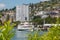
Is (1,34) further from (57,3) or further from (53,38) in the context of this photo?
(57,3)

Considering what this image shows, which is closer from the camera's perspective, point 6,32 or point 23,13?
point 6,32

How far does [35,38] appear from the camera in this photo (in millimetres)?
1488

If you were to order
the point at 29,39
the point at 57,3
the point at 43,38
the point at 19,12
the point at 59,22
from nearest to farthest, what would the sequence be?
the point at 29,39 < the point at 43,38 < the point at 59,22 < the point at 19,12 < the point at 57,3

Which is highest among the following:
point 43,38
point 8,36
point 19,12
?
point 8,36

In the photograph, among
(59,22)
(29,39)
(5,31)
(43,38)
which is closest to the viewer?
(5,31)

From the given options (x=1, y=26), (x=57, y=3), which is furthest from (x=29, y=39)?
(x=57, y=3)

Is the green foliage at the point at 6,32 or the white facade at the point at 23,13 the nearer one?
the green foliage at the point at 6,32

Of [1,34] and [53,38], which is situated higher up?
[1,34]

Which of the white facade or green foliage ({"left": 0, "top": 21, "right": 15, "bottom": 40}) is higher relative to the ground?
green foliage ({"left": 0, "top": 21, "right": 15, "bottom": 40})

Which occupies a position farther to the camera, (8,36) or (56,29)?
(56,29)

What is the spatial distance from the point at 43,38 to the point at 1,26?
0.78 m

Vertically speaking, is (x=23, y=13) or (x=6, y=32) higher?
(x=6, y=32)

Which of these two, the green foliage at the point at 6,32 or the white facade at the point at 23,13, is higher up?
the green foliage at the point at 6,32

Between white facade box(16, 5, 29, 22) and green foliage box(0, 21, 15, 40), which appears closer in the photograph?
green foliage box(0, 21, 15, 40)
